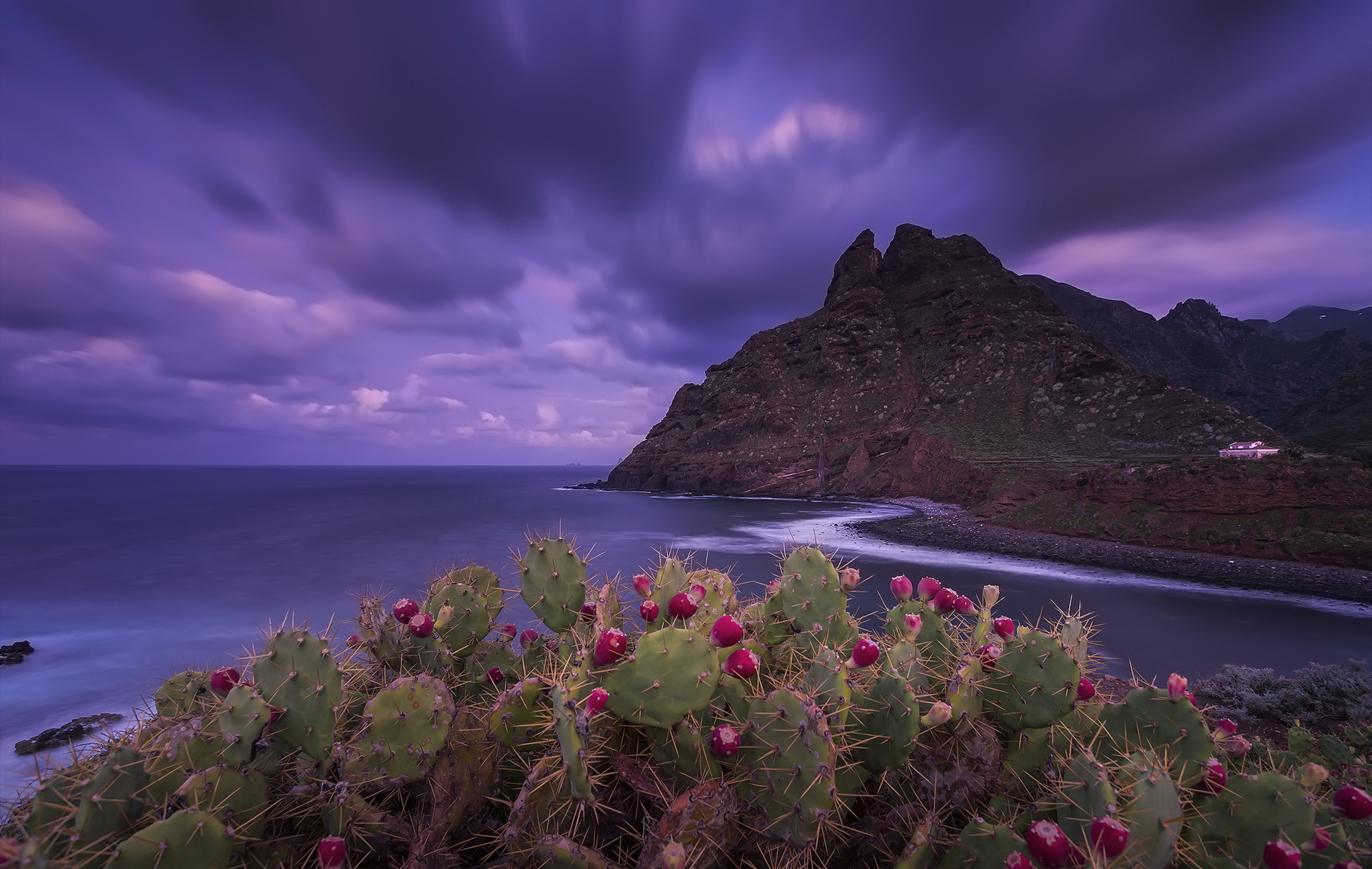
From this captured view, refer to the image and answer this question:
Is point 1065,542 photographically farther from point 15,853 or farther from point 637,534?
point 15,853

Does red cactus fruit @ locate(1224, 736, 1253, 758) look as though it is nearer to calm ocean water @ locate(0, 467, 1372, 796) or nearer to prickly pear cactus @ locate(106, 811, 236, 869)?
calm ocean water @ locate(0, 467, 1372, 796)

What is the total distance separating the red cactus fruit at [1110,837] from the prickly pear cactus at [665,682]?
3.78ft

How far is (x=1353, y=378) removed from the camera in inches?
2616

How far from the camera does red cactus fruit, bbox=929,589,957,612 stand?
2.84 meters

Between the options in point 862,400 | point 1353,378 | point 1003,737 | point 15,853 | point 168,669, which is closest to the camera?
point 15,853

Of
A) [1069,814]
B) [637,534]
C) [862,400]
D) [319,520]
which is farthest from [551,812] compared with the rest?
[862,400]

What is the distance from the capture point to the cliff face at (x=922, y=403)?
1964 inches

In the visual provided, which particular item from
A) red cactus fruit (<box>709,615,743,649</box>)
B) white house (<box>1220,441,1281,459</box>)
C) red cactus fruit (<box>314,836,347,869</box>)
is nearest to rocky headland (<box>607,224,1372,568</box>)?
white house (<box>1220,441,1281,459</box>)

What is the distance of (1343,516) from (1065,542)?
11097 millimetres

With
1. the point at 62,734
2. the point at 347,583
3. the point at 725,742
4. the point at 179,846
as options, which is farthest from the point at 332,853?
the point at 347,583

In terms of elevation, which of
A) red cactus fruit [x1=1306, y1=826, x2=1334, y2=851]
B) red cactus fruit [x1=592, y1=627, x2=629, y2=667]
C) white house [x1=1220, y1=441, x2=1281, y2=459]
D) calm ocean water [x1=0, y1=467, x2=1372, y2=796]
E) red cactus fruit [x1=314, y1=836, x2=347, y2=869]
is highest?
white house [x1=1220, y1=441, x2=1281, y2=459]

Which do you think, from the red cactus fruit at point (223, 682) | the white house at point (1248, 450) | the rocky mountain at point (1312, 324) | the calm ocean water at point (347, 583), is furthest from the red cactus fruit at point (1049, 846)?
the rocky mountain at point (1312, 324)

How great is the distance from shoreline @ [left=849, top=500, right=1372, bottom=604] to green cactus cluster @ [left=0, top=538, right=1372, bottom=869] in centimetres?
3261

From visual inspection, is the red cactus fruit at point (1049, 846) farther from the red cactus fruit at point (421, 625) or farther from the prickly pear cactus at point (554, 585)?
the red cactus fruit at point (421, 625)
